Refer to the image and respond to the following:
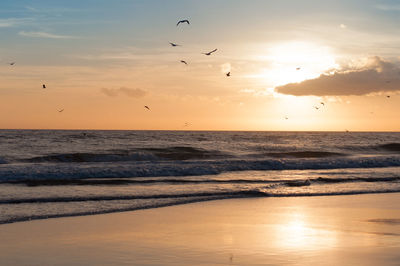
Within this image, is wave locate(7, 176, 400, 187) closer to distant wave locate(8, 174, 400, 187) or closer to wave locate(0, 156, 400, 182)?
distant wave locate(8, 174, 400, 187)

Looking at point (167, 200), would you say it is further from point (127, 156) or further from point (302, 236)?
point (127, 156)

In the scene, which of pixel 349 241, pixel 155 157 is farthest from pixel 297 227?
pixel 155 157

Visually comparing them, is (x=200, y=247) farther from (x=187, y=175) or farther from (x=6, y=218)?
(x=187, y=175)

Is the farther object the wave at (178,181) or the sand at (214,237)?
the wave at (178,181)

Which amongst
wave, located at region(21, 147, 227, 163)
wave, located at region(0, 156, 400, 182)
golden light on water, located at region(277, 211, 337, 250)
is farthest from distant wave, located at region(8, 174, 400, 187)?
wave, located at region(21, 147, 227, 163)

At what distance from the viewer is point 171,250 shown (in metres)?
10.6

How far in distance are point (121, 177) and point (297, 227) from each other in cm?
1690

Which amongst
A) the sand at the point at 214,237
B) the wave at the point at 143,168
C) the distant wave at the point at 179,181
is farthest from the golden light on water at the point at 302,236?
the wave at the point at 143,168

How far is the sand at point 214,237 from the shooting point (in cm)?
988

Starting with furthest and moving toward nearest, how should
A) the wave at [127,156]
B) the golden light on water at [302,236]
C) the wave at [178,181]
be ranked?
the wave at [127,156] → the wave at [178,181] → the golden light on water at [302,236]

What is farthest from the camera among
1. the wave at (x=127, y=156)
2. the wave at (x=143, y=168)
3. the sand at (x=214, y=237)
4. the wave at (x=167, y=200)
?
the wave at (x=127, y=156)

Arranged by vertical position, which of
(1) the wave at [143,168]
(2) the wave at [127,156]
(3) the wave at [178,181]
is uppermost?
(2) the wave at [127,156]

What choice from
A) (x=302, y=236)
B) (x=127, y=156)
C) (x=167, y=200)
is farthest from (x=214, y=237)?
(x=127, y=156)

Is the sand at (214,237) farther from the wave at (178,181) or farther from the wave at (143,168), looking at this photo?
the wave at (143,168)
